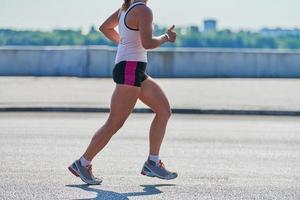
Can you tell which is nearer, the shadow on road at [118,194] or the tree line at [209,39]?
the shadow on road at [118,194]

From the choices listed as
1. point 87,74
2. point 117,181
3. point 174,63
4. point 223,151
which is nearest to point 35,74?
point 87,74

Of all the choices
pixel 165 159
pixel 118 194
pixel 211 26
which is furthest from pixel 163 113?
pixel 211 26

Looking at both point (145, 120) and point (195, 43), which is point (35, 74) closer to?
point (145, 120)

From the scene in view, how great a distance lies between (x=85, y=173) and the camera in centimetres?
786

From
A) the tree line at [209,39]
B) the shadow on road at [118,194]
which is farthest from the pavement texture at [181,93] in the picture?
the tree line at [209,39]

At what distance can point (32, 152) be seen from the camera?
10.1m

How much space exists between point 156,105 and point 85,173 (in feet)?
2.79

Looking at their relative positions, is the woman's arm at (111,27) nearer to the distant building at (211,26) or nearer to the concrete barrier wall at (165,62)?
the concrete barrier wall at (165,62)

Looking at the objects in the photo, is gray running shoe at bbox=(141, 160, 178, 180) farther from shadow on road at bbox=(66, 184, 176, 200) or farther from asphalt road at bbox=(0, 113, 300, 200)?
shadow on road at bbox=(66, 184, 176, 200)

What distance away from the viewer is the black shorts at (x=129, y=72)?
7727 millimetres

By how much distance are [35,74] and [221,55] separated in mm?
5708

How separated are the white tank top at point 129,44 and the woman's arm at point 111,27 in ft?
1.12

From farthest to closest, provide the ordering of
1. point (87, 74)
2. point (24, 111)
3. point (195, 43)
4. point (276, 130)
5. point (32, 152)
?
point (195, 43)
point (87, 74)
point (24, 111)
point (276, 130)
point (32, 152)

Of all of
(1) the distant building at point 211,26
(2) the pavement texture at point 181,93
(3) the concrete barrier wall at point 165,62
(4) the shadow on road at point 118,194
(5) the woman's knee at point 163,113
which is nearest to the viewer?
(4) the shadow on road at point 118,194
